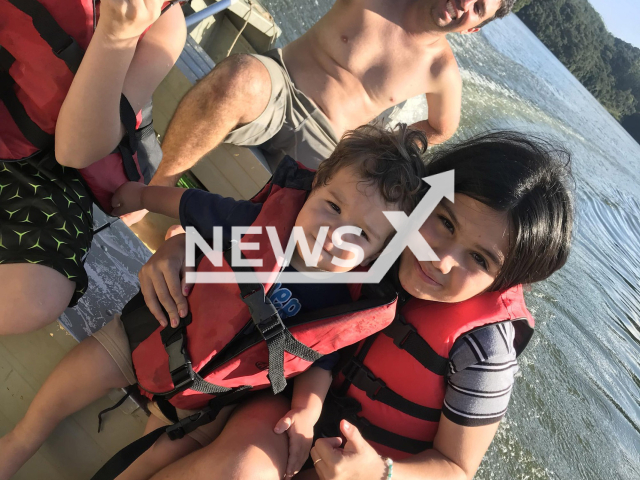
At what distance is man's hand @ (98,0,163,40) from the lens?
3.30ft

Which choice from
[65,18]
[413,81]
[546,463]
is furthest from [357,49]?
[546,463]

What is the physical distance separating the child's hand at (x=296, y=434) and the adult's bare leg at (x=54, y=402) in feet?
1.65

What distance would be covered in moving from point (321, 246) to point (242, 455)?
550mm

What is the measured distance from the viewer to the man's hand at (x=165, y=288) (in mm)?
1356

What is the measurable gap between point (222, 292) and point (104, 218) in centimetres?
62

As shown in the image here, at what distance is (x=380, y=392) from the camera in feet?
4.90

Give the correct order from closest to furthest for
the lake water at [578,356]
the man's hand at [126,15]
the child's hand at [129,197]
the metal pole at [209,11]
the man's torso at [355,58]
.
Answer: the man's hand at [126,15] → the child's hand at [129,197] → the metal pole at [209,11] → the lake water at [578,356] → the man's torso at [355,58]

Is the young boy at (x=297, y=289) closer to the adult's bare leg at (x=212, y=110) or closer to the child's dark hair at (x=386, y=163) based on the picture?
the child's dark hair at (x=386, y=163)

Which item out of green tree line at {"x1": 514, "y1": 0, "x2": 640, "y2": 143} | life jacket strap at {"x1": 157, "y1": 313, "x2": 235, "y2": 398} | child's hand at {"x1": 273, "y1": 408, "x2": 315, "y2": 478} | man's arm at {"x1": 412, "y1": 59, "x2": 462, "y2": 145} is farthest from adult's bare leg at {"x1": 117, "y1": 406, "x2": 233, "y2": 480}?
green tree line at {"x1": 514, "y1": 0, "x2": 640, "y2": 143}

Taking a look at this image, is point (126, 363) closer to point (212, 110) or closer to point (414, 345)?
point (414, 345)

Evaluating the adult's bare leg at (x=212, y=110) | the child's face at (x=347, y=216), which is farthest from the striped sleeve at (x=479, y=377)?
the adult's bare leg at (x=212, y=110)

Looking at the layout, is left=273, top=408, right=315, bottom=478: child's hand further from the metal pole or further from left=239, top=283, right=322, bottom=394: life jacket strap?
the metal pole

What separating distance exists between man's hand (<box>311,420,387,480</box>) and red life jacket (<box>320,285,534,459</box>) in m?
0.25

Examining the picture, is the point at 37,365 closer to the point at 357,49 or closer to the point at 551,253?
the point at 551,253
